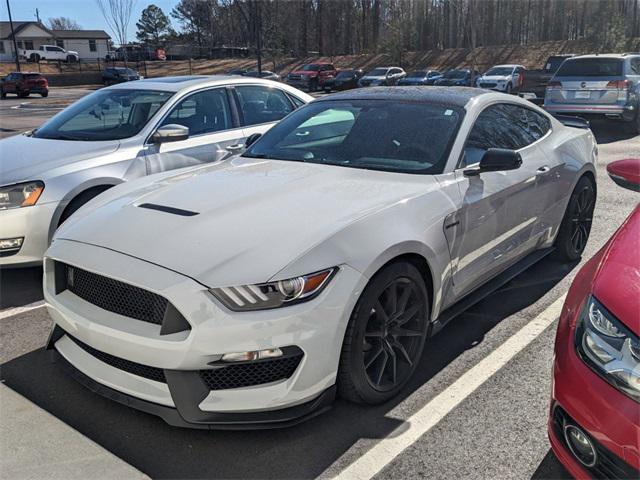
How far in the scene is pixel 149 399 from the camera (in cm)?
251

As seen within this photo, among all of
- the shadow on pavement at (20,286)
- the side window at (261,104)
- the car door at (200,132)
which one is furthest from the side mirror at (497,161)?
the shadow on pavement at (20,286)

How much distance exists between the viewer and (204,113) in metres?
5.88

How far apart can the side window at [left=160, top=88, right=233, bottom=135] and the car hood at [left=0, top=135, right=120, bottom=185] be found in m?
0.76

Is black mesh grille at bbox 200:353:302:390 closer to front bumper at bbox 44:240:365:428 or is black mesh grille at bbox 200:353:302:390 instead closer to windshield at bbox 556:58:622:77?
front bumper at bbox 44:240:365:428

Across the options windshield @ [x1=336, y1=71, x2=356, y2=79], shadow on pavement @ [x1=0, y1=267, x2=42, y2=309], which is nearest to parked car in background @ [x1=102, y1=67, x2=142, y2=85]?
windshield @ [x1=336, y1=71, x2=356, y2=79]

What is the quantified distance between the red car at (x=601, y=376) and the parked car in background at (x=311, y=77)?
1352 inches

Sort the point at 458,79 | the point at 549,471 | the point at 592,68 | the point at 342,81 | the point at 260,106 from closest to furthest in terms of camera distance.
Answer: the point at 549,471, the point at 260,106, the point at 592,68, the point at 458,79, the point at 342,81

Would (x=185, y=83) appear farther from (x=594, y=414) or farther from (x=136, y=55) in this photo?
(x=136, y=55)

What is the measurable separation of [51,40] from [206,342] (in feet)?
289

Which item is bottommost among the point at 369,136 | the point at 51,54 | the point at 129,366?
the point at 129,366

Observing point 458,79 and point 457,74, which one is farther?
point 457,74

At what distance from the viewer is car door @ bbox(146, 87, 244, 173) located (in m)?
5.36

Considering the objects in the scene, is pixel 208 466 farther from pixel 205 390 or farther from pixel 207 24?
pixel 207 24

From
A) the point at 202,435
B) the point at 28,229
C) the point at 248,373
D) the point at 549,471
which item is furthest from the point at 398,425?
the point at 28,229
